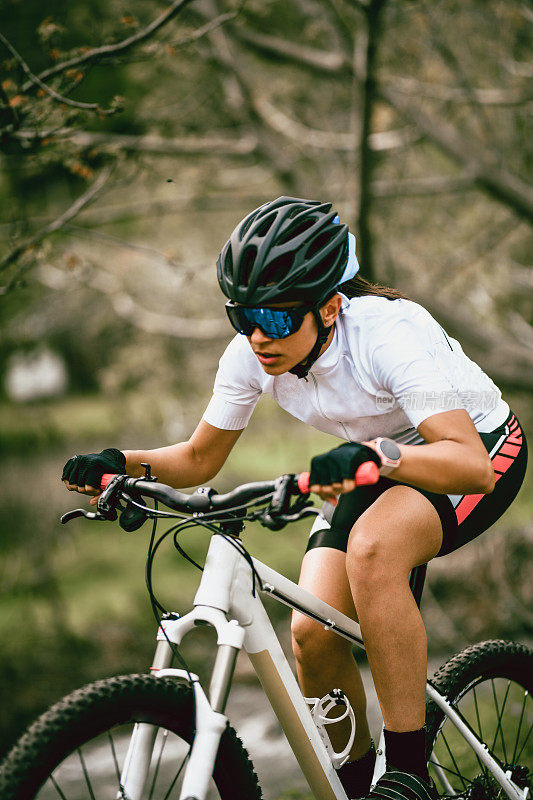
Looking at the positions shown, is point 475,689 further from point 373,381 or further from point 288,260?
point 288,260

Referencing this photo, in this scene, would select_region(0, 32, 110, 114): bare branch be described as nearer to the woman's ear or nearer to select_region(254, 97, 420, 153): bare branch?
the woman's ear

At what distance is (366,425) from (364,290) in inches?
16.0

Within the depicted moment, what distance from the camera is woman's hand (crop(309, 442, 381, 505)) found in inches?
66.3

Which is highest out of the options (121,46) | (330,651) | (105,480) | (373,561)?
(121,46)

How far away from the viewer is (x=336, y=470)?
1688 mm

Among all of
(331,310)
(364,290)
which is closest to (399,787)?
(331,310)

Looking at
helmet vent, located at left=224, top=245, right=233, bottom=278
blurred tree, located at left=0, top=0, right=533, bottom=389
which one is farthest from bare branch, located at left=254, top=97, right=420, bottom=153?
helmet vent, located at left=224, top=245, right=233, bottom=278

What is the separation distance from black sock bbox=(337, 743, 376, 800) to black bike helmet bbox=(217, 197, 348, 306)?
1377mm

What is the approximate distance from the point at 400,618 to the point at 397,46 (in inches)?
215

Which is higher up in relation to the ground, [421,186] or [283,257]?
[283,257]

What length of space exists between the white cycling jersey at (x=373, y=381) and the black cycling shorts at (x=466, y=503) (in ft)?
0.22

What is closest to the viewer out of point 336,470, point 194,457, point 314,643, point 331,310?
point 336,470

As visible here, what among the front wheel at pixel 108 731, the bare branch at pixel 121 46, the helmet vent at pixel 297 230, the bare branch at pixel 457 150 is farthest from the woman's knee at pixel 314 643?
the bare branch at pixel 457 150

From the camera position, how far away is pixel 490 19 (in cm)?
655
